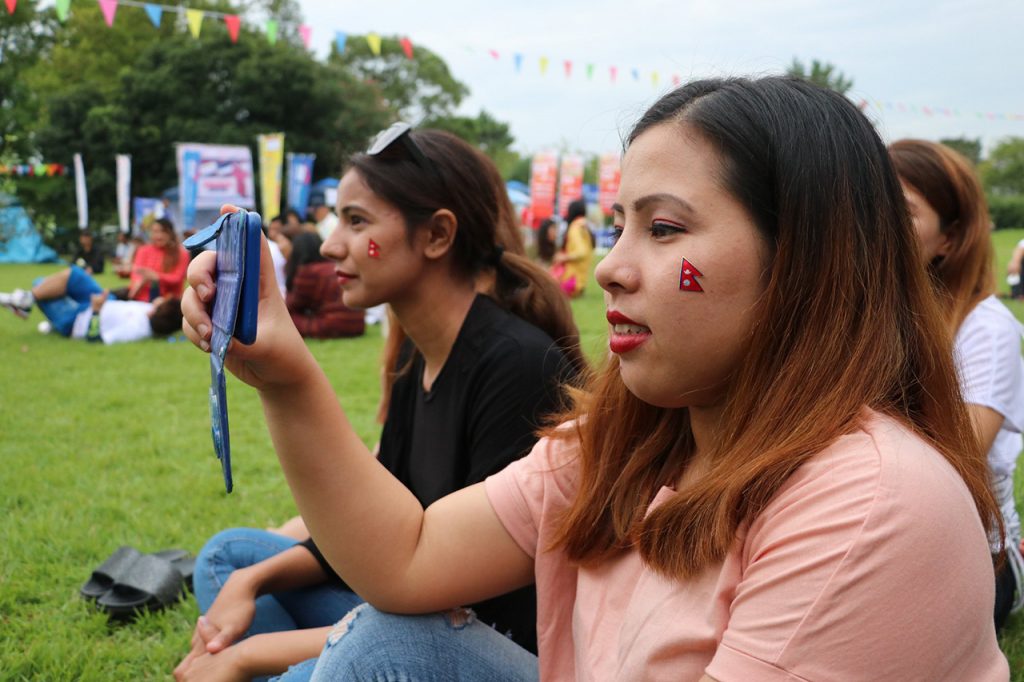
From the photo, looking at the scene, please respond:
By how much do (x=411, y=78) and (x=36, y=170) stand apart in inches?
1269

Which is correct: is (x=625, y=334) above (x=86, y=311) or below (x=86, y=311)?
above

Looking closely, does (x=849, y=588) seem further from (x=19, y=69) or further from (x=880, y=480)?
(x=19, y=69)

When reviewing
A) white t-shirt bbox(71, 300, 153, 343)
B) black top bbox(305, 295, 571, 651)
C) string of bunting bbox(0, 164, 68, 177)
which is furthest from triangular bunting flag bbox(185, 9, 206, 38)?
string of bunting bbox(0, 164, 68, 177)

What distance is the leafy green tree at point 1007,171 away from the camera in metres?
44.7

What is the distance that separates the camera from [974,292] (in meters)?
2.82

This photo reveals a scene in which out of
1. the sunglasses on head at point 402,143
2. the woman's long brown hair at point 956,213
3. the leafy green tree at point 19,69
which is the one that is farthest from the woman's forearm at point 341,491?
the leafy green tree at point 19,69

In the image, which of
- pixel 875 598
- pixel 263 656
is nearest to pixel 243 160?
pixel 263 656

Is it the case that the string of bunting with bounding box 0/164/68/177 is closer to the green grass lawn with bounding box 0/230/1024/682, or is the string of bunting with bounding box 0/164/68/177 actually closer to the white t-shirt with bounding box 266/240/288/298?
the white t-shirt with bounding box 266/240/288/298

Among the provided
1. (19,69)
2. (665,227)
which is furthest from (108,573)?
(19,69)

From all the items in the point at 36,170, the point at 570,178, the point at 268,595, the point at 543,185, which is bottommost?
the point at 36,170

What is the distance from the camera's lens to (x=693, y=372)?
48.8 inches

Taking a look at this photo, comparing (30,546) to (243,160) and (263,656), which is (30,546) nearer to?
(263,656)

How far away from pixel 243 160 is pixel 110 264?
1135 cm

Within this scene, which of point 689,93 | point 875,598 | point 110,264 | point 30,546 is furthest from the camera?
point 110,264
